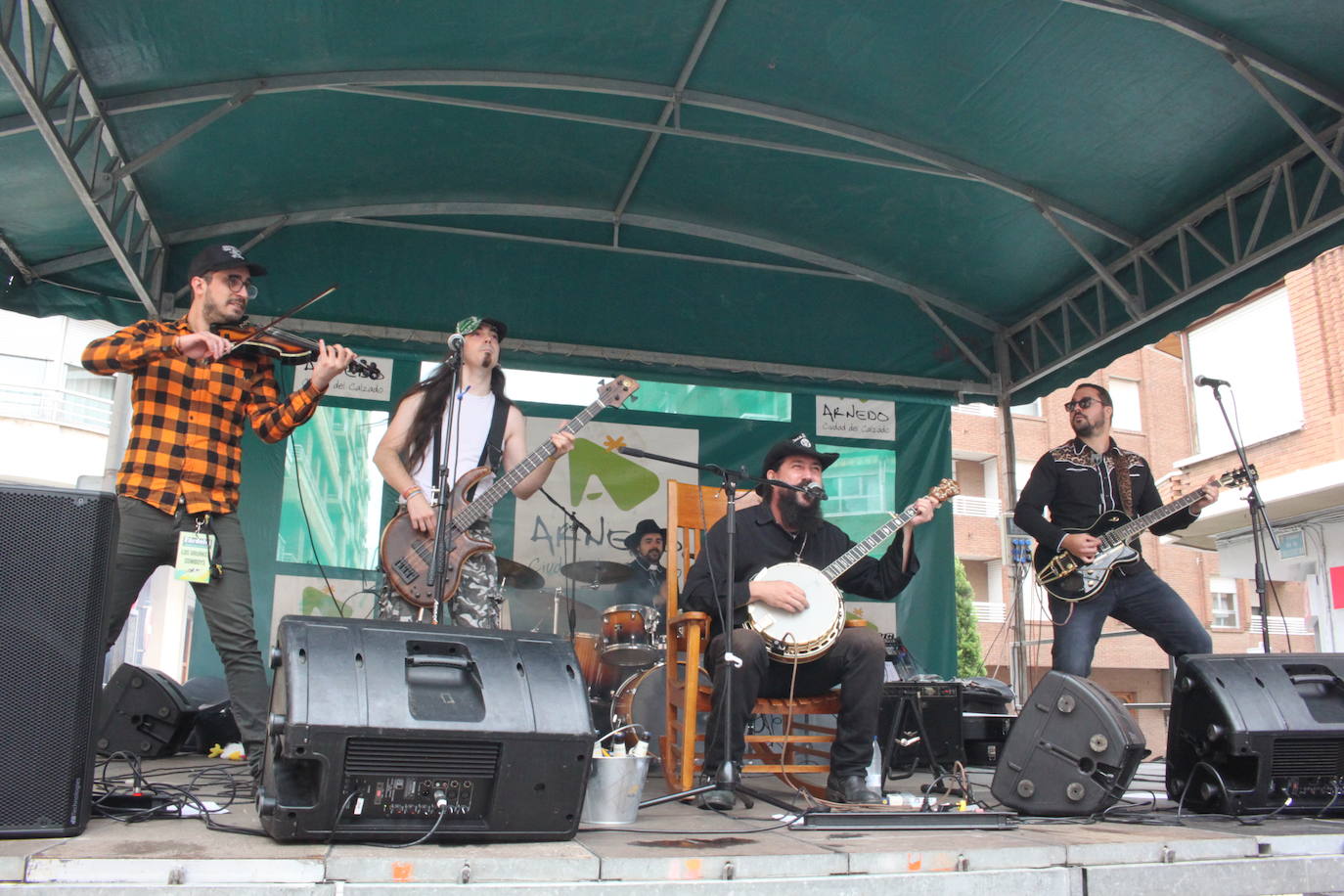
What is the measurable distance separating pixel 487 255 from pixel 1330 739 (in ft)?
17.0

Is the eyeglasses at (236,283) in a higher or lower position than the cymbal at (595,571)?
higher

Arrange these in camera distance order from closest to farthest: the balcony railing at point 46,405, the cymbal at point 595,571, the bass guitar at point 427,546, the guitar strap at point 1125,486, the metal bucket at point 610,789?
the metal bucket at point 610,789 → the bass guitar at point 427,546 → the guitar strap at point 1125,486 → the cymbal at point 595,571 → the balcony railing at point 46,405

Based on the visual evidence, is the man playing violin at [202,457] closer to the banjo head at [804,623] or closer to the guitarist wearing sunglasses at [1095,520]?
the banjo head at [804,623]

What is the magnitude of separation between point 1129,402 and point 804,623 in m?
25.4

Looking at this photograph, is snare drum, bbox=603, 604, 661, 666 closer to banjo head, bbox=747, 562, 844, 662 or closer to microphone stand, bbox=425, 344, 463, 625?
banjo head, bbox=747, 562, 844, 662

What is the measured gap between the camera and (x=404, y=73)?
196 inches

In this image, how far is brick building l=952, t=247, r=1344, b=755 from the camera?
1093cm

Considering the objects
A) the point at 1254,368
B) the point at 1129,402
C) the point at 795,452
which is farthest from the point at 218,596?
the point at 1129,402

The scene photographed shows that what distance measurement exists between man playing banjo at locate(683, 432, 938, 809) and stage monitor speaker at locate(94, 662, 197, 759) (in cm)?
271

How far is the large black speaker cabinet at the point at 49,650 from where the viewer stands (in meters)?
2.48

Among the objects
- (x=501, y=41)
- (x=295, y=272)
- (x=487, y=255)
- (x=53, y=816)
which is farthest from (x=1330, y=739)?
(x=295, y=272)

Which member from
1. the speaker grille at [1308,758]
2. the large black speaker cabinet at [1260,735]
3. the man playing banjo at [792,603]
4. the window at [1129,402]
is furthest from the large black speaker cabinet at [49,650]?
the window at [1129,402]

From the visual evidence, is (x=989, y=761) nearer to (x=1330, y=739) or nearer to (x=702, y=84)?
(x=1330, y=739)

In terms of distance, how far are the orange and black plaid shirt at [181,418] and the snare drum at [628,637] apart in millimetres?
2431
